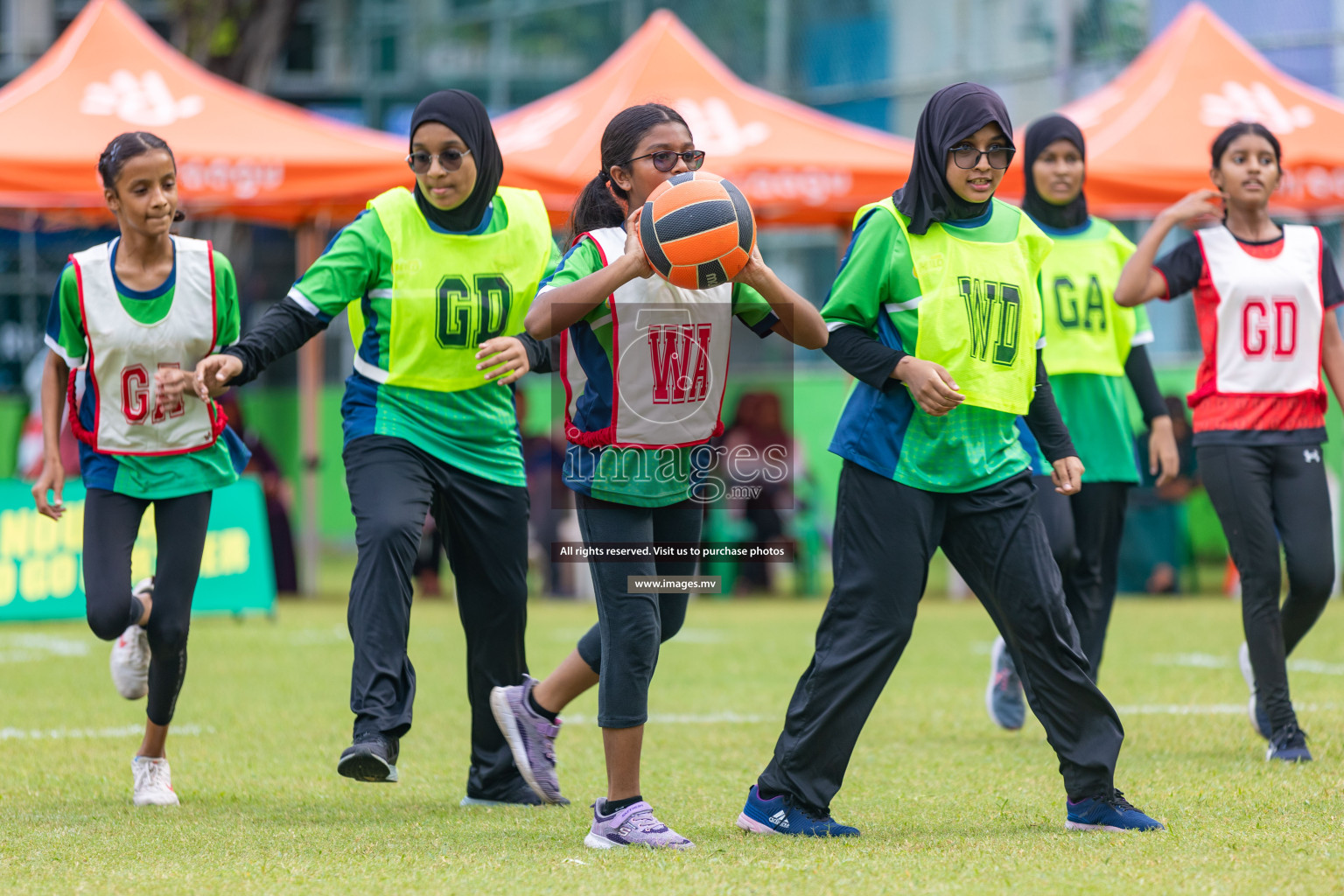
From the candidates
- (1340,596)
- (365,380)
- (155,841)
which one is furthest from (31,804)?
(1340,596)

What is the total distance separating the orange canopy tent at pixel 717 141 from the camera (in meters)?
13.5

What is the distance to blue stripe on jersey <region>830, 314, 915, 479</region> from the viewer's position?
486 centimetres

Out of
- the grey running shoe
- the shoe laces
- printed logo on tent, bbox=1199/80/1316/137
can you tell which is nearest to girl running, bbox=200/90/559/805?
the shoe laces

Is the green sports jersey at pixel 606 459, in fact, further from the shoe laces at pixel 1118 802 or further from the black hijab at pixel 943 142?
the shoe laces at pixel 1118 802

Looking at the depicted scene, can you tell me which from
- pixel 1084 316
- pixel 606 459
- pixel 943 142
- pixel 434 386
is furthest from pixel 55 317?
pixel 1084 316

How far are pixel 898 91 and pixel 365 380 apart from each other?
54.5 ft

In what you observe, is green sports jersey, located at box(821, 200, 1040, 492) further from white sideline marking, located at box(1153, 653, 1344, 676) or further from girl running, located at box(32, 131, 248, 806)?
white sideline marking, located at box(1153, 653, 1344, 676)

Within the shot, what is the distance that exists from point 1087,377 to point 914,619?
2.73 meters

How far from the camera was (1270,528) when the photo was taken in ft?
21.1

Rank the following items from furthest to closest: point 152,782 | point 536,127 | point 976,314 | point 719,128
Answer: point 536,127
point 719,128
point 152,782
point 976,314

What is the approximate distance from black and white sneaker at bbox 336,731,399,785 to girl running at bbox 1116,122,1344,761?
129 inches

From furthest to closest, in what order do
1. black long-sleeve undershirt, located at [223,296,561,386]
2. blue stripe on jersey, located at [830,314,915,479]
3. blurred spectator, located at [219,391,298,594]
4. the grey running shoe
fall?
blurred spectator, located at [219,391,298,594] < the grey running shoe < black long-sleeve undershirt, located at [223,296,561,386] < blue stripe on jersey, located at [830,314,915,479]

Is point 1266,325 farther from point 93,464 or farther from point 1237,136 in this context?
point 93,464

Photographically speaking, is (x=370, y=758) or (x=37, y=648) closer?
(x=370, y=758)
